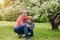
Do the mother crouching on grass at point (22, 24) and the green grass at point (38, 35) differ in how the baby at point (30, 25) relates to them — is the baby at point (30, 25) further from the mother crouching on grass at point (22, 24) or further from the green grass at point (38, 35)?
the green grass at point (38, 35)

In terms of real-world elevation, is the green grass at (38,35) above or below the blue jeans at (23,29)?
below

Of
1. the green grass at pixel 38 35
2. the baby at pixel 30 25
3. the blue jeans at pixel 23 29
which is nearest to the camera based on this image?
the blue jeans at pixel 23 29

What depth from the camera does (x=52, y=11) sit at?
1153 centimetres

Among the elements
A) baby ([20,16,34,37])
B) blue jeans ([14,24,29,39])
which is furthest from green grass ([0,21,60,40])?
baby ([20,16,34,37])

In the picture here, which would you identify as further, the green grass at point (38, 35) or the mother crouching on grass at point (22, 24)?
the green grass at point (38, 35)

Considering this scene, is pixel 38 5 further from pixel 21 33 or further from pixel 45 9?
pixel 21 33

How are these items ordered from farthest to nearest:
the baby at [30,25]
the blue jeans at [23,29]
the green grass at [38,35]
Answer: the green grass at [38,35] → the baby at [30,25] → the blue jeans at [23,29]

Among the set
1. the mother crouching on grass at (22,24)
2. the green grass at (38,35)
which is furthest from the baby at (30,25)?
the green grass at (38,35)

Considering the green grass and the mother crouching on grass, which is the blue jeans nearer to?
the mother crouching on grass

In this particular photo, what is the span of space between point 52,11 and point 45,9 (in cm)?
35

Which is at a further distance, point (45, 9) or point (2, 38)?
point (45, 9)

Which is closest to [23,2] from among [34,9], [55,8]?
[34,9]

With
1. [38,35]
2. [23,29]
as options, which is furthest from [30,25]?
[38,35]

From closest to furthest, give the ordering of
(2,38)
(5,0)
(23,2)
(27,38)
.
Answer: (27,38)
(2,38)
(23,2)
(5,0)
